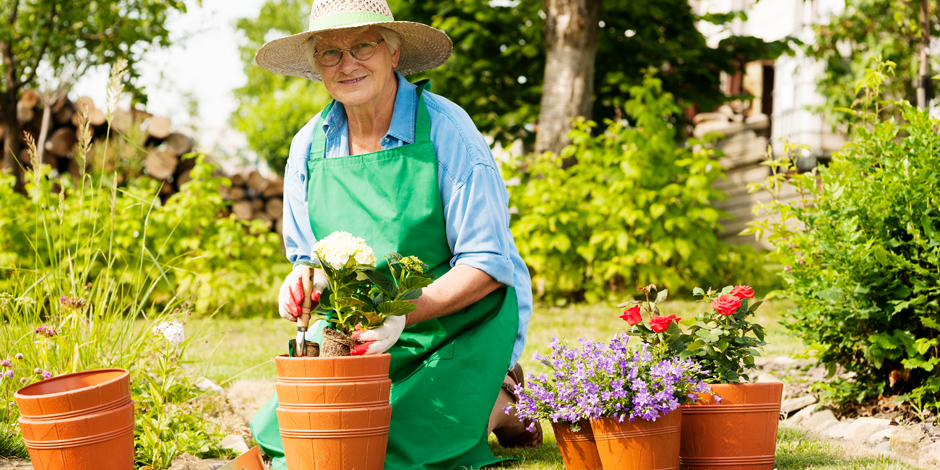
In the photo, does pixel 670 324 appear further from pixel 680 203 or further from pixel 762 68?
pixel 762 68

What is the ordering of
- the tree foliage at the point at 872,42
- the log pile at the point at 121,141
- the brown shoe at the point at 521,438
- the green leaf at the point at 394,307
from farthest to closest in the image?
the log pile at the point at 121,141 → the tree foliage at the point at 872,42 → the brown shoe at the point at 521,438 → the green leaf at the point at 394,307

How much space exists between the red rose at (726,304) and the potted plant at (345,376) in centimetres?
80

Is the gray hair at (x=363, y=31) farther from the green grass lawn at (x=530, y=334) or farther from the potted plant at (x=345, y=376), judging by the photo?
the green grass lawn at (x=530, y=334)

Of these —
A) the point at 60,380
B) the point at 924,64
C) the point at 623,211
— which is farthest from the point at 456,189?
the point at 924,64

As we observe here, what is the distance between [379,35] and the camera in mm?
2393

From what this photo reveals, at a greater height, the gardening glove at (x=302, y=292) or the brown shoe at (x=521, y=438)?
the gardening glove at (x=302, y=292)

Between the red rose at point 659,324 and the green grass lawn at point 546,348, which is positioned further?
the green grass lawn at point 546,348

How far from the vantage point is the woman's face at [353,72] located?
2.35m

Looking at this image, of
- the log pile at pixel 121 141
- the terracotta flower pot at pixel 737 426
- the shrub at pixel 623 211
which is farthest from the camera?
the log pile at pixel 121 141

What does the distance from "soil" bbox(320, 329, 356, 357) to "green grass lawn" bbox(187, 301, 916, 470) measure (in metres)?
0.74

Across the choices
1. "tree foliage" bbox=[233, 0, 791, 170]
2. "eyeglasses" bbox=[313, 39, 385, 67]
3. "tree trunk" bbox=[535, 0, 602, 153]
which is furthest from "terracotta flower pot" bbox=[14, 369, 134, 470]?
"tree foliage" bbox=[233, 0, 791, 170]

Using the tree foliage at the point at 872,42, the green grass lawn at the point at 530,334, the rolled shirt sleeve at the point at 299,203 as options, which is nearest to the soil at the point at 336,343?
the rolled shirt sleeve at the point at 299,203

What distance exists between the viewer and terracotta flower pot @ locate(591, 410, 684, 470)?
202 centimetres

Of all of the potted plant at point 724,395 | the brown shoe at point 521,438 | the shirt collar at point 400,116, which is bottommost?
the brown shoe at point 521,438
